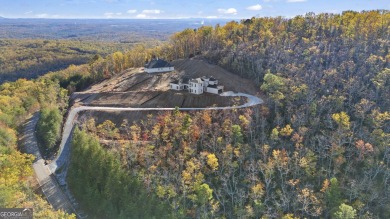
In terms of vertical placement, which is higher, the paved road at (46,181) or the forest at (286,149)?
the forest at (286,149)

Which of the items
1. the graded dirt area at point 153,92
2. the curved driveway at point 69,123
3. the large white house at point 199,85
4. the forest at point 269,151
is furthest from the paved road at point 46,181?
the large white house at point 199,85

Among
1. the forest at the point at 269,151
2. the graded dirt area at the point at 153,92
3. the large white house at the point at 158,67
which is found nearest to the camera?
the forest at the point at 269,151

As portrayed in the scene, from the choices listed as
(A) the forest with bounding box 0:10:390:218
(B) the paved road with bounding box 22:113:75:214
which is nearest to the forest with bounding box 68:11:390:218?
(A) the forest with bounding box 0:10:390:218

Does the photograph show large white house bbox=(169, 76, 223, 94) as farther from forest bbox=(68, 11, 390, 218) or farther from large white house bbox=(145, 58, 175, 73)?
large white house bbox=(145, 58, 175, 73)

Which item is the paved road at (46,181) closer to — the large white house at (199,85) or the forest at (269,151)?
the forest at (269,151)

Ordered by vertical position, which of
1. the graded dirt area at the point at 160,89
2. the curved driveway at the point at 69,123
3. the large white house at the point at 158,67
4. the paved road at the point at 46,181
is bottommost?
the paved road at the point at 46,181

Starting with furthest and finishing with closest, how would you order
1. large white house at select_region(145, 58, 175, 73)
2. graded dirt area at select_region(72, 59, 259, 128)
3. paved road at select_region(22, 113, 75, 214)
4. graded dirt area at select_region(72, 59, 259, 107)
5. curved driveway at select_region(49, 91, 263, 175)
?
large white house at select_region(145, 58, 175, 73) → graded dirt area at select_region(72, 59, 259, 107) → graded dirt area at select_region(72, 59, 259, 128) → curved driveway at select_region(49, 91, 263, 175) → paved road at select_region(22, 113, 75, 214)
